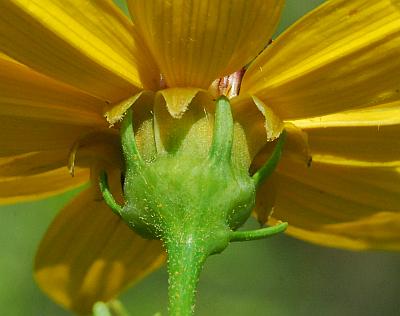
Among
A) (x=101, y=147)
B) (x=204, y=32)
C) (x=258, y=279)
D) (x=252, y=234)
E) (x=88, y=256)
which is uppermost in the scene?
(x=204, y=32)

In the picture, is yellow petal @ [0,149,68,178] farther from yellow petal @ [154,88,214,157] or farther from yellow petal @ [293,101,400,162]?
yellow petal @ [293,101,400,162]

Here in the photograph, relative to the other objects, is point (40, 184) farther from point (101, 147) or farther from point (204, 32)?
point (204, 32)

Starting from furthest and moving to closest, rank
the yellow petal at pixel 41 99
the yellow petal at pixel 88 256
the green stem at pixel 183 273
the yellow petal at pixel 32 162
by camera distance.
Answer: the yellow petal at pixel 88 256
the yellow petal at pixel 32 162
the yellow petal at pixel 41 99
the green stem at pixel 183 273

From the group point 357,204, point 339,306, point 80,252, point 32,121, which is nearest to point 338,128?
point 357,204

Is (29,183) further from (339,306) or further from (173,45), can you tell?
(339,306)

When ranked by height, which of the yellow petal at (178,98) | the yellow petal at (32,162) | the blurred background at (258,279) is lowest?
the blurred background at (258,279)

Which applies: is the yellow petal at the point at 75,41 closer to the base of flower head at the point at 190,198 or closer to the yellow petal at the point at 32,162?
the base of flower head at the point at 190,198

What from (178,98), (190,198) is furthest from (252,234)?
(178,98)

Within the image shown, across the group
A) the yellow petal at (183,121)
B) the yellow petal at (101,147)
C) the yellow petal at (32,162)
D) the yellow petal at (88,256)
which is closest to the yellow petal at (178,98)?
the yellow petal at (183,121)
